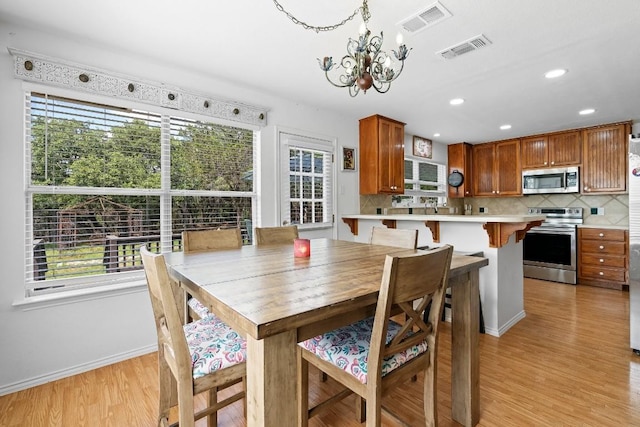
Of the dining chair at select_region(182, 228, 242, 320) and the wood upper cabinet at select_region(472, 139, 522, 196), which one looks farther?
the wood upper cabinet at select_region(472, 139, 522, 196)

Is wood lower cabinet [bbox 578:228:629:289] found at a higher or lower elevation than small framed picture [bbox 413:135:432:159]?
lower

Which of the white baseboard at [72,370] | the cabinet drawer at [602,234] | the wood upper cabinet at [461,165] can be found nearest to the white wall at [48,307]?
the white baseboard at [72,370]

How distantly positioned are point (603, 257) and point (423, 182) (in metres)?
2.64

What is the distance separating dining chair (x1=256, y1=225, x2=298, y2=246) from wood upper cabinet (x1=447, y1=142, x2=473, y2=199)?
4186 mm

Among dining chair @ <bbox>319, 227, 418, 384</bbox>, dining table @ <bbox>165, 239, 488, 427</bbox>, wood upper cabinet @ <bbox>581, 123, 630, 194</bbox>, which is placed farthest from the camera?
wood upper cabinet @ <bbox>581, 123, 630, 194</bbox>

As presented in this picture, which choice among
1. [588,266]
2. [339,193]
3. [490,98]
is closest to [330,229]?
[339,193]

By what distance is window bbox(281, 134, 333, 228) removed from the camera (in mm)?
3398

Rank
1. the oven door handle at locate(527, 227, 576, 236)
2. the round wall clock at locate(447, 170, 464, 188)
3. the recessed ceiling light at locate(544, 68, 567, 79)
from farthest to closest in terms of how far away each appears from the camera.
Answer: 1. the round wall clock at locate(447, 170, 464, 188)
2. the oven door handle at locate(527, 227, 576, 236)
3. the recessed ceiling light at locate(544, 68, 567, 79)

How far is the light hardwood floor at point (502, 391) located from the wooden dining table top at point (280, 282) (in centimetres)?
86

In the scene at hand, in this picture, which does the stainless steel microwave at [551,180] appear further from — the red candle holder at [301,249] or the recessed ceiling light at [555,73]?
the red candle holder at [301,249]

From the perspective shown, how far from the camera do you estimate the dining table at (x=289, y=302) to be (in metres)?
0.87

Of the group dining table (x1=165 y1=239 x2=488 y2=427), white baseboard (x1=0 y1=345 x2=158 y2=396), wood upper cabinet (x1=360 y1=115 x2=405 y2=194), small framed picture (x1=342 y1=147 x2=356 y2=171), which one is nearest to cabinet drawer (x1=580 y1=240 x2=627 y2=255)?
wood upper cabinet (x1=360 y1=115 x2=405 y2=194)

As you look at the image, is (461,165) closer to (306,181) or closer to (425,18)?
(306,181)

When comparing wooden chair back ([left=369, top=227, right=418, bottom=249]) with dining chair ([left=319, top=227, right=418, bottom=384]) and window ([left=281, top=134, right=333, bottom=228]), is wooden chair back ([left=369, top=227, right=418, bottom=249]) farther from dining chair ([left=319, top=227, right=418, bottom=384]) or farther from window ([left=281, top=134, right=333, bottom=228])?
window ([left=281, top=134, right=333, bottom=228])
